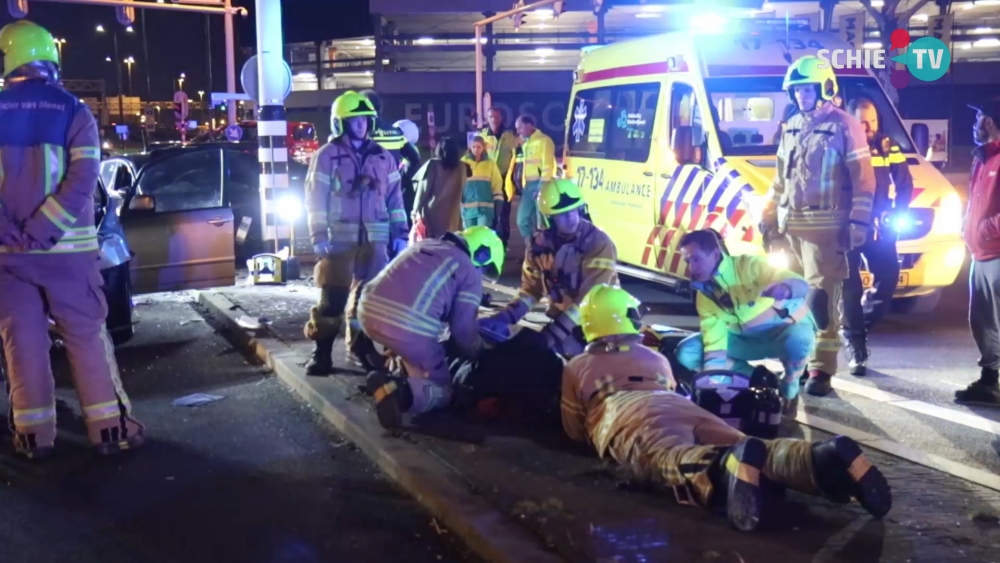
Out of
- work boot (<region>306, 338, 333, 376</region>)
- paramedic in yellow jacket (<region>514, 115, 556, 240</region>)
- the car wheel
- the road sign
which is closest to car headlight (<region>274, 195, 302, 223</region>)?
paramedic in yellow jacket (<region>514, 115, 556, 240</region>)

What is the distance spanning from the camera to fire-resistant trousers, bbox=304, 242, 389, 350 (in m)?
7.44

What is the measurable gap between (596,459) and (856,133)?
307cm

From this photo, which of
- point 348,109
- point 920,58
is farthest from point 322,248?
point 920,58

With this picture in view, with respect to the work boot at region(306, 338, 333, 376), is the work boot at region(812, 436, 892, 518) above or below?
above

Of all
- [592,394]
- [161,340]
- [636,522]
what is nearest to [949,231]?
[592,394]

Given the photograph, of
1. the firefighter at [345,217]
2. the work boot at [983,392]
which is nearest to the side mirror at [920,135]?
the work boot at [983,392]

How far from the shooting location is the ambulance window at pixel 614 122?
34.2 ft

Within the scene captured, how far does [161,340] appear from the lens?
31.1 ft

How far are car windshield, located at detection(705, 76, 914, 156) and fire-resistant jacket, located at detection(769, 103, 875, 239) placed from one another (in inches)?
82.9

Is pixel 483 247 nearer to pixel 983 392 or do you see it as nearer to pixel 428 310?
pixel 428 310

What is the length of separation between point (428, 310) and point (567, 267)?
1.02 m

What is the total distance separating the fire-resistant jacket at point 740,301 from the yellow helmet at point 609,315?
2.55 ft

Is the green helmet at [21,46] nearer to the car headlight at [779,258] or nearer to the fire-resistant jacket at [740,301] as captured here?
the fire-resistant jacket at [740,301]

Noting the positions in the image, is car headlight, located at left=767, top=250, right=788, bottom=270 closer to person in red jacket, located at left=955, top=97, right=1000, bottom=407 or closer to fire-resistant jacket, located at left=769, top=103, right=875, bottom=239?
fire-resistant jacket, located at left=769, top=103, right=875, bottom=239
